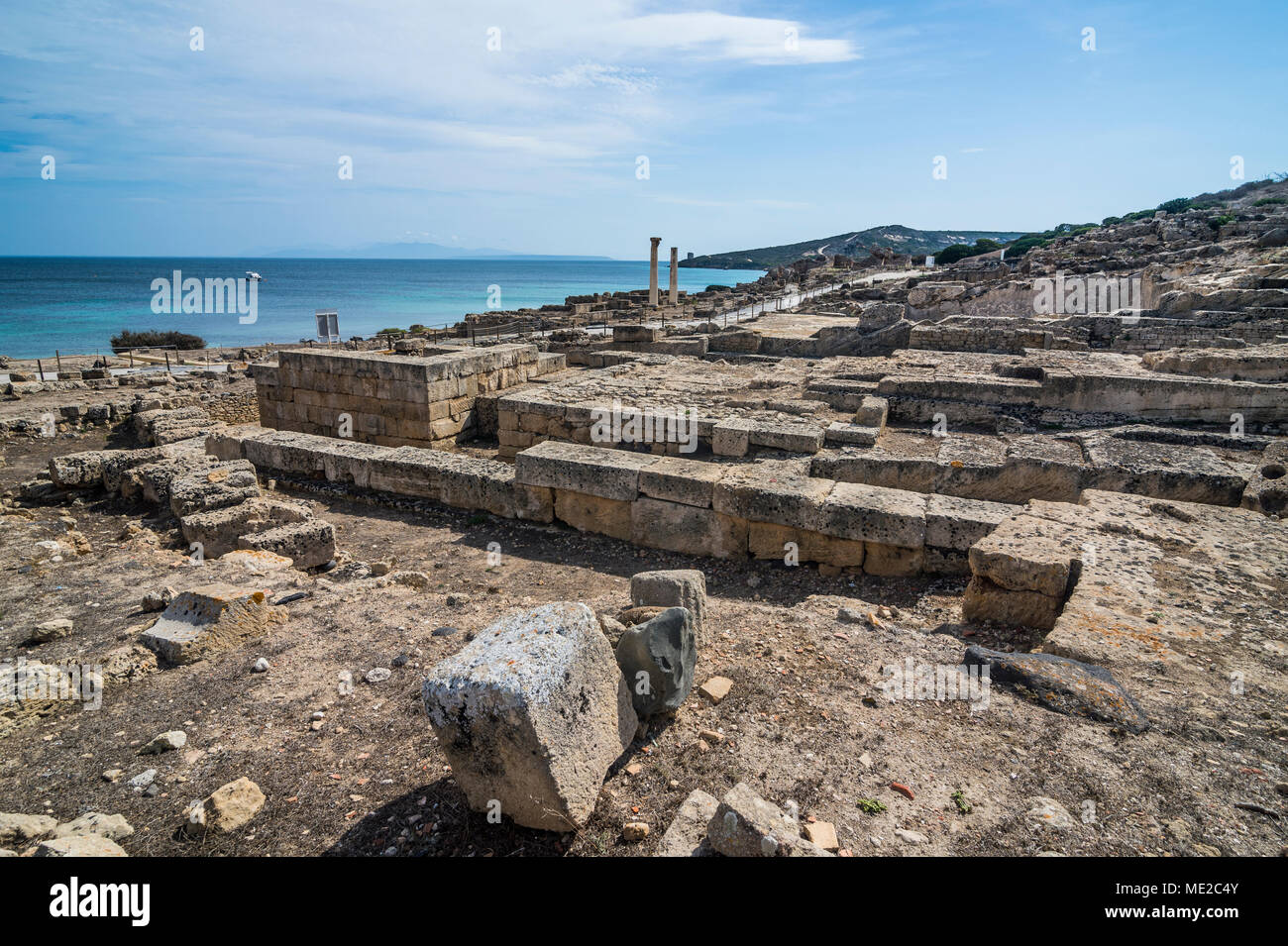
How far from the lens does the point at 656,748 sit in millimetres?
3049

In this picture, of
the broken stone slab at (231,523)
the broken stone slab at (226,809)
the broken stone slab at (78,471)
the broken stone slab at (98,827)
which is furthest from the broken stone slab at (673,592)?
the broken stone slab at (78,471)

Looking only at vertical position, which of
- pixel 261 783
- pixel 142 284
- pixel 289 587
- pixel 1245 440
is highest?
pixel 142 284

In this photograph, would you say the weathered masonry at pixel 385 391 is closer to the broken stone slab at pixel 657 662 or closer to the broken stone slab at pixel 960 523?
the broken stone slab at pixel 960 523

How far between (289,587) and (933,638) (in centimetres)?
445

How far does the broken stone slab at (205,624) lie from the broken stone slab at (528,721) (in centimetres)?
231

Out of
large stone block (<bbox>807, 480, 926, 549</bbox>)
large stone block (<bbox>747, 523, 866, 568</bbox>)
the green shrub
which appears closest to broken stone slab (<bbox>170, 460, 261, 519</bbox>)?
large stone block (<bbox>747, 523, 866, 568</bbox>)

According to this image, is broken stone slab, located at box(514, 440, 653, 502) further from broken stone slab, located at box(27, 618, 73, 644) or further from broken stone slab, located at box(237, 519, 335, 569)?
broken stone slab, located at box(27, 618, 73, 644)

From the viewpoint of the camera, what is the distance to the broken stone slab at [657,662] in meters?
3.09

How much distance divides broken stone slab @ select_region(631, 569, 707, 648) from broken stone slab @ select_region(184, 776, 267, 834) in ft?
7.03

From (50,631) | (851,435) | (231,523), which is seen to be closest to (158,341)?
(231,523)

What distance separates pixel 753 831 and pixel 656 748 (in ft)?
2.95
